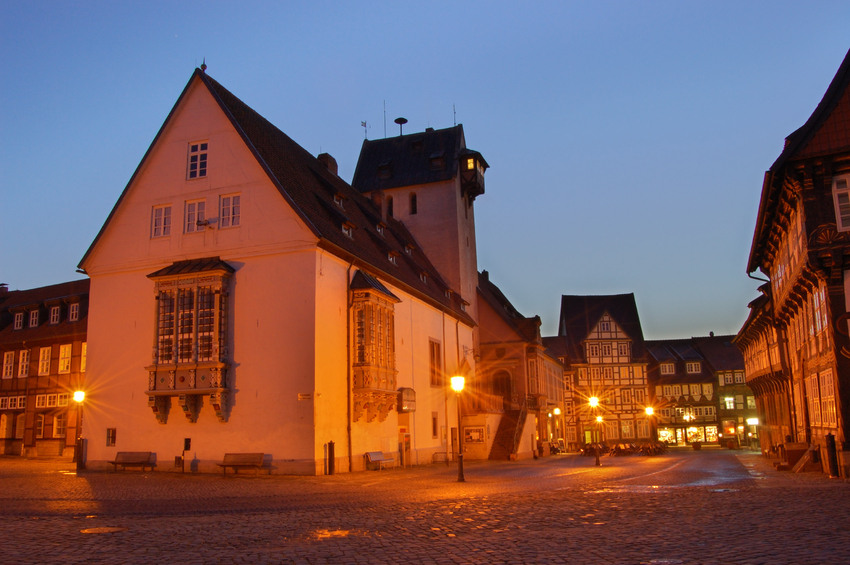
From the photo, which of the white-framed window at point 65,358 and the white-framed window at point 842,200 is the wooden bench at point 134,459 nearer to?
the white-framed window at point 65,358

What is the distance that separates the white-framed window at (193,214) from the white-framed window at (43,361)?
68.3 feet

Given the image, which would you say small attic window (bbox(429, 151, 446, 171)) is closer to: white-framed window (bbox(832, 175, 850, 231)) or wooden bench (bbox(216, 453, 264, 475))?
wooden bench (bbox(216, 453, 264, 475))

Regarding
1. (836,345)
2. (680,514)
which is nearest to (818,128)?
(836,345)

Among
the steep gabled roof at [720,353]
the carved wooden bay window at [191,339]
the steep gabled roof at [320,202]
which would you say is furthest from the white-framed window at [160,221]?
the steep gabled roof at [720,353]

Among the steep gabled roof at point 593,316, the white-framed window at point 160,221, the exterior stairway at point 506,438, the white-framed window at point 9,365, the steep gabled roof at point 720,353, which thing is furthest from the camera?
the steep gabled roof at point 720,353

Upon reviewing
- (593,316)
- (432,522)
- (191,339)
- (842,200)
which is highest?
(593,316)

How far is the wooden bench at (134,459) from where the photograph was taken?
2806 cm

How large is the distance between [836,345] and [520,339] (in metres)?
31.2

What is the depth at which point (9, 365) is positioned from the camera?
46594mm

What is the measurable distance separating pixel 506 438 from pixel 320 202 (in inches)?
832

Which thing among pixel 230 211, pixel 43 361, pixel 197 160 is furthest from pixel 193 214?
pixel 43 361

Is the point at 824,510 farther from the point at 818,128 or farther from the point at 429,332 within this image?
the point at 429,332

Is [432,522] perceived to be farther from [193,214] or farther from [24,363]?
[24,363]

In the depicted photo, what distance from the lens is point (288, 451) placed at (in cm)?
2645
